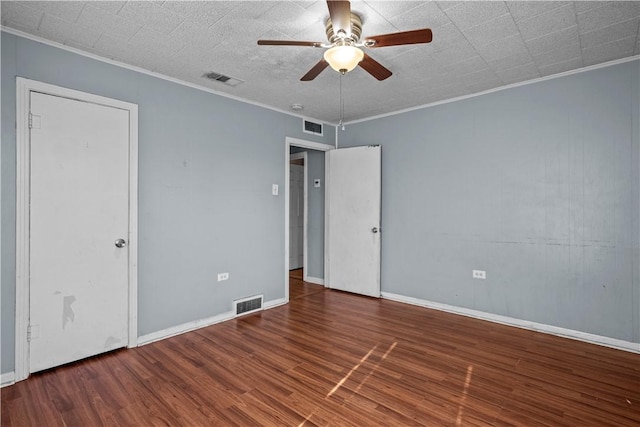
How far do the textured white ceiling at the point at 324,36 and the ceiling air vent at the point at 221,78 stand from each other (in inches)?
3.4

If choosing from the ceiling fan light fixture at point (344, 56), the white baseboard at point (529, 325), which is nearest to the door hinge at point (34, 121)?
the ceiling fan light fixture at point (344, 56)

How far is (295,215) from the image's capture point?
23.0ft

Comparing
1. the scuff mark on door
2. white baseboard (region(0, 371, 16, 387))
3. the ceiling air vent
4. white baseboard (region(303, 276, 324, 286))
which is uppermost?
the ceiling air vent

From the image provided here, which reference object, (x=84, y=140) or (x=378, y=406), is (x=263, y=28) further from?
(x=378, y=406)

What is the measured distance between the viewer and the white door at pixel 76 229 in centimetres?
255

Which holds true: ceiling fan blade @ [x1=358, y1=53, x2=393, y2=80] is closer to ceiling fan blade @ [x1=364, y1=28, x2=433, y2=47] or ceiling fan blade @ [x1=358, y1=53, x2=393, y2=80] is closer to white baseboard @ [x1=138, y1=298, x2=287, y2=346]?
ceiling fan blade @ [x1=364, y1=28, x2=433, y2=47]

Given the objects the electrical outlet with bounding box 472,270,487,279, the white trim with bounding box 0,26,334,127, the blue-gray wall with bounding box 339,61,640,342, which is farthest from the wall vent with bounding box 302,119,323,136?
the electrical outlet with bounding box 472,270,487,279

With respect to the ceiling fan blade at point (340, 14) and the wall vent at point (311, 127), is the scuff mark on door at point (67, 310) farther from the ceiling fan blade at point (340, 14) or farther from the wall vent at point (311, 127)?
the wall vent at point (311, 127)

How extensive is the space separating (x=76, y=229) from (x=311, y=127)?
10.5ft

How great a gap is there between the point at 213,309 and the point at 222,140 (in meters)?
1.93

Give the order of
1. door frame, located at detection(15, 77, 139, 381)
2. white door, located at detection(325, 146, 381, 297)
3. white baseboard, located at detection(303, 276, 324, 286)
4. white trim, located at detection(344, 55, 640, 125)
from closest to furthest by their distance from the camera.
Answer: door frame, located at detection(15, 77, 139, 381), white trim, located at detection(344, 55, 640, 125), white door, located at detection(325, 146, 381, 297), white baseboard, located at detection(303, 276, 324, 286)

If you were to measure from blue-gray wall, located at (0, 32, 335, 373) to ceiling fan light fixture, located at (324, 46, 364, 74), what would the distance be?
198 centimetres

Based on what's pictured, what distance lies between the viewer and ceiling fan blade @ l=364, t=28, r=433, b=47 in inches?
77.2

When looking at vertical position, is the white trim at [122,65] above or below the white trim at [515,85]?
Result: below
